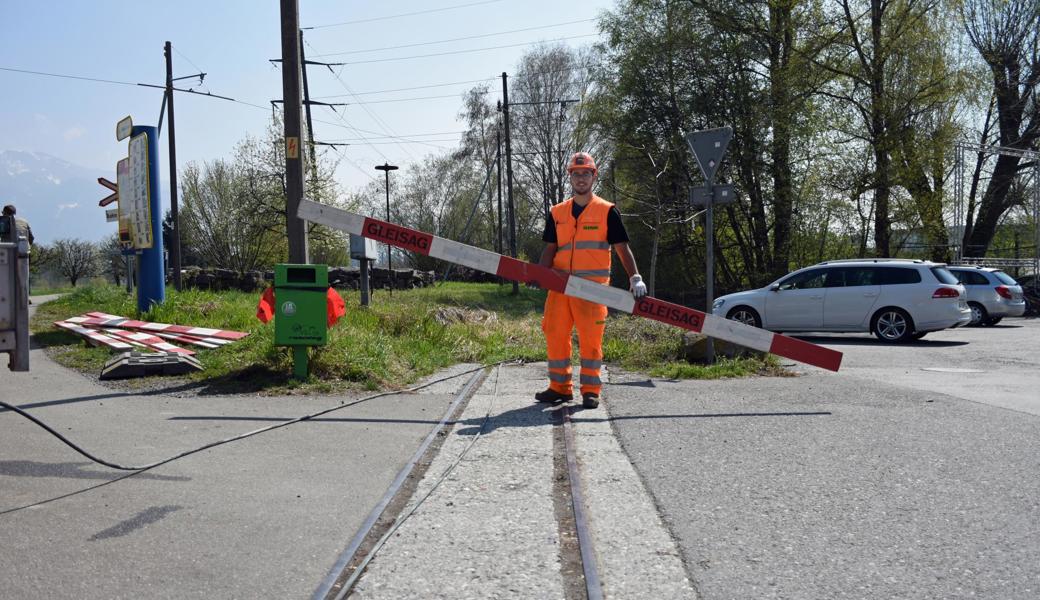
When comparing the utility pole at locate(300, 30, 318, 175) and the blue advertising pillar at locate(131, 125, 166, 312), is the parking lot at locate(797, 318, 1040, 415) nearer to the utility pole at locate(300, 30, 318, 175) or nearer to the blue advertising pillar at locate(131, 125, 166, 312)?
the blue advertising pillar at locate(131, 125, 166, 312)

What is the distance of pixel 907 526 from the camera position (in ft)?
11.9

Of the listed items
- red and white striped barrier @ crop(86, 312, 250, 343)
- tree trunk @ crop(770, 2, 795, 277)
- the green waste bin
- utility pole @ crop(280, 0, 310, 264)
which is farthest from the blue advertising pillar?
tree trunk @ crop(770, 2, 795, 277)

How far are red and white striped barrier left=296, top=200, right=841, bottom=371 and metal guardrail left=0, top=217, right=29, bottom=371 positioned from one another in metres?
2.88

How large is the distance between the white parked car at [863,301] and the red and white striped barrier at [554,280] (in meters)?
7.19

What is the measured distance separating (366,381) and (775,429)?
398cm

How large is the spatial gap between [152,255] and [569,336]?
859cm

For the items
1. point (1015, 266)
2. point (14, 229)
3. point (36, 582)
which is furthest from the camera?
point (1015, 266)

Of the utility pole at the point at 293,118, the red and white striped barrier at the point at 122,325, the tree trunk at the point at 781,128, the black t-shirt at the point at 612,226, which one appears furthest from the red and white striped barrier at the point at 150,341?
the tree trunk at the point at 781,128

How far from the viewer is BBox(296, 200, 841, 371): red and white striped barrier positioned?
21.6 feet

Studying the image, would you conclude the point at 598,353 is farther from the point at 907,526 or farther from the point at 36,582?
the point at 36,582

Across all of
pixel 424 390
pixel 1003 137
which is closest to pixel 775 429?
pixel 424 390

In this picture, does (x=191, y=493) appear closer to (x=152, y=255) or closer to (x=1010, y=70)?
(x=152, y=255)

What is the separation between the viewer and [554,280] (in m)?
6.53

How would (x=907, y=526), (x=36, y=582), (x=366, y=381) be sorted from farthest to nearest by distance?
(x=366, y=381) < (x=907, y=526) < (x=36, y=582)
